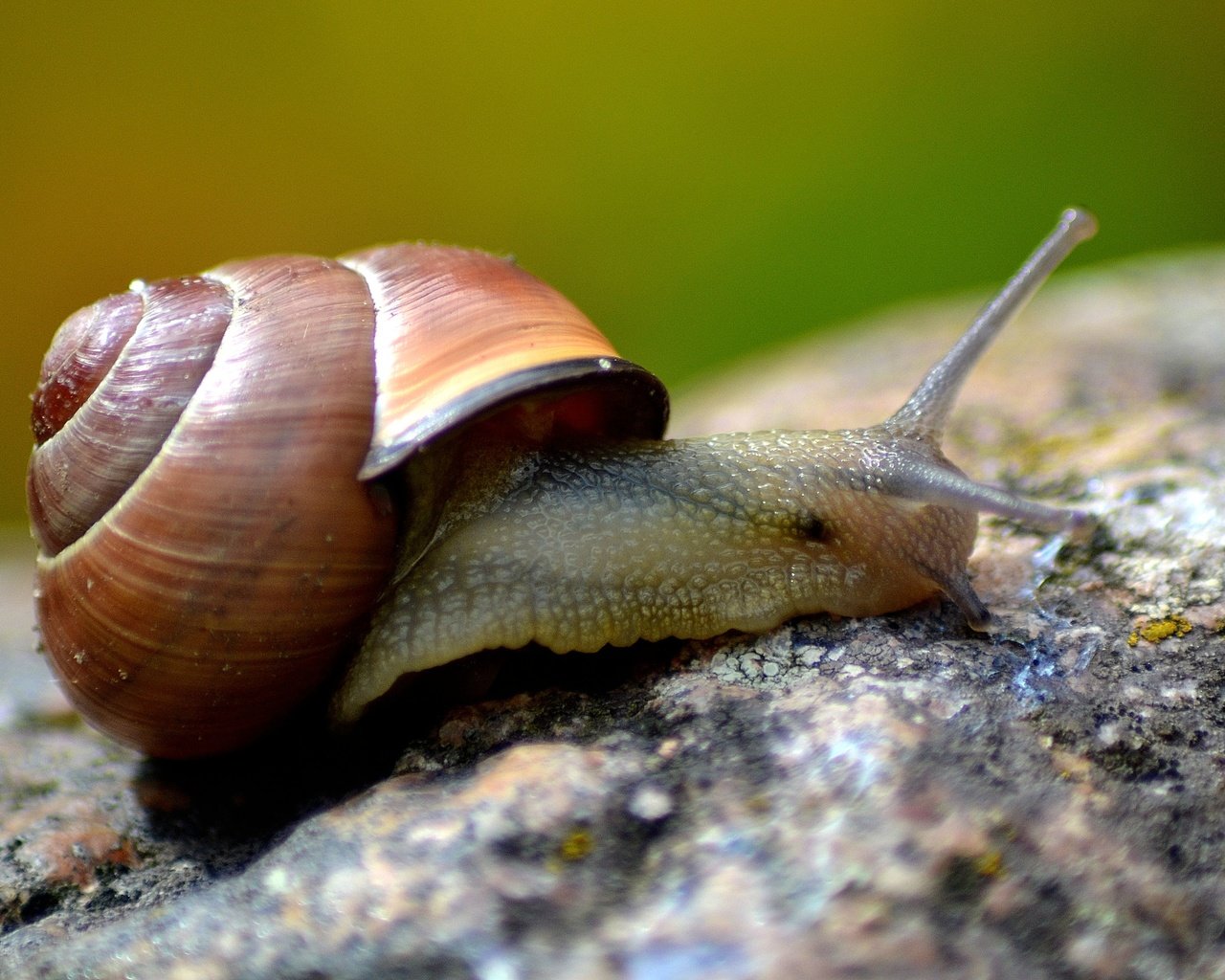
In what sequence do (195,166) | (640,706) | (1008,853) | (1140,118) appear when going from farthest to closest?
(195,166) < (1140,118) < (640,706) < (1008,853)

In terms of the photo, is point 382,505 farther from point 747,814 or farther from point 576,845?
point 747,814

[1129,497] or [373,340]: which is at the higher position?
[373,340]

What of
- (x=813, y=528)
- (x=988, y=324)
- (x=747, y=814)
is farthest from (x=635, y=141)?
(x=747, y=814)

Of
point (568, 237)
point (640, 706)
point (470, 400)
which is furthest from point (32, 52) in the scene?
point (640, 706)

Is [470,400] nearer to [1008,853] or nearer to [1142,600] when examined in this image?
[1008,853]

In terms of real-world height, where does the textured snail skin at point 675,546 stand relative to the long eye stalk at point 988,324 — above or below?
below

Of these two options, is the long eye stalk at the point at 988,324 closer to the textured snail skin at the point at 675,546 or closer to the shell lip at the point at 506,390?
the textured snail skin at the point at 675,546

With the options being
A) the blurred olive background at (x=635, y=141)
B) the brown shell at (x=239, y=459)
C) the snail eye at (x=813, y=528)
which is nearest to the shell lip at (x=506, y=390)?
the brown shell at (x=239, y=459)
